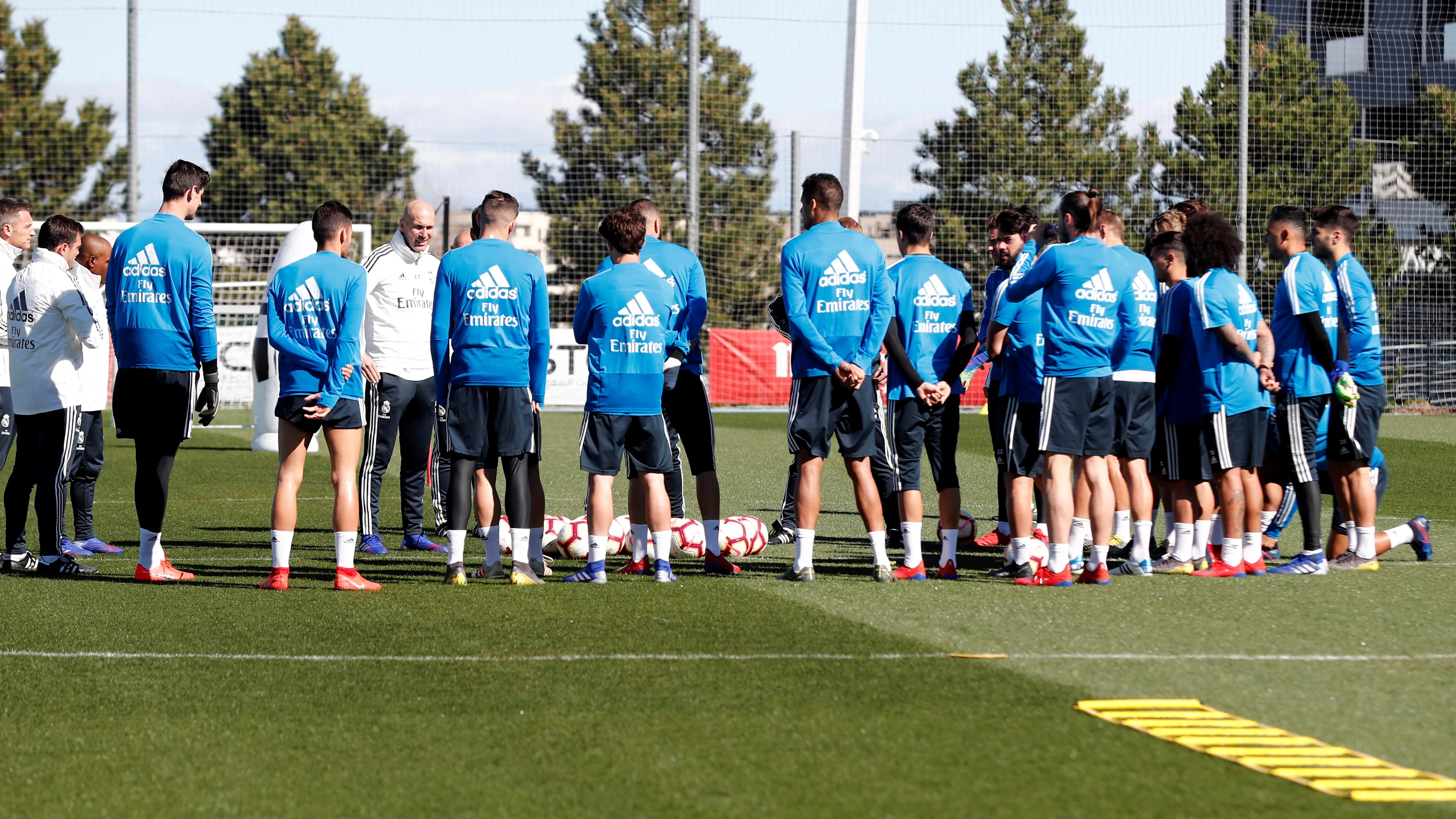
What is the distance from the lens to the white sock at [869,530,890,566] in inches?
289

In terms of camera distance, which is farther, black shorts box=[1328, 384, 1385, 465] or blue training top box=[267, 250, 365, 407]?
black shorts box=[1328, 384, 1385, 465]

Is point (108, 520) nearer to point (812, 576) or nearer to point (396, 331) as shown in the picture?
point (396, 331)

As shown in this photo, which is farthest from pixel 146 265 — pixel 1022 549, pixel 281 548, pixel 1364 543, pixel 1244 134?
pixel 1244 134

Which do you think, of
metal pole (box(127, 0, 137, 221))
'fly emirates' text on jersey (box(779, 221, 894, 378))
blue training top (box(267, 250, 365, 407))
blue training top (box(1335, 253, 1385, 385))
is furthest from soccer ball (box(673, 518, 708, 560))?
metal pole (box(127, 0, 137, 221))

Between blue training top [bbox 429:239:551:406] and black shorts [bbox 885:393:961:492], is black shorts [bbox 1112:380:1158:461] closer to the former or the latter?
black shorts [bbox 885:393:961:492]

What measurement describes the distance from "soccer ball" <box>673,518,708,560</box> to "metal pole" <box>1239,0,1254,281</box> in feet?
57.5

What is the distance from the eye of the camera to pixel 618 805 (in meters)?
3.61

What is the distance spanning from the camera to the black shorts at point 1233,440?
24.9ft

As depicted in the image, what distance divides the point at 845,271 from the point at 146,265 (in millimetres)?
3444

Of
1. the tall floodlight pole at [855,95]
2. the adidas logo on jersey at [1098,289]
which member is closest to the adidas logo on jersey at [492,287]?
the adidas logo on jersey at [1098,289]

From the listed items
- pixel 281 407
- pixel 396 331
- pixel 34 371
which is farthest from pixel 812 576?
pixel 34 371

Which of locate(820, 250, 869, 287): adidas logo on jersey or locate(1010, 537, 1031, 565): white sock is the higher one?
locate(820, 250, 869, 287): adidas logo on jersey

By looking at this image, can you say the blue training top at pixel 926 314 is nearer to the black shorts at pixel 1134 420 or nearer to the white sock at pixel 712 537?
the black shorts at pixel 1134 420

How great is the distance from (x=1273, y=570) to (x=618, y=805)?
517 centimetres
